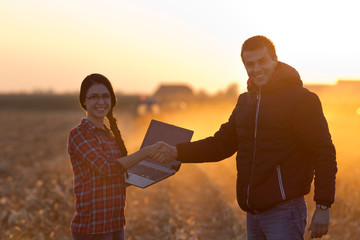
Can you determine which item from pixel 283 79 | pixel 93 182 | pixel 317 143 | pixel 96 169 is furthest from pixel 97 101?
pixel 317 143

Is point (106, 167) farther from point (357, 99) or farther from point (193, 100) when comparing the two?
point (193, 100)

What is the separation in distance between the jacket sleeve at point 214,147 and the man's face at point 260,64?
0.67 meters

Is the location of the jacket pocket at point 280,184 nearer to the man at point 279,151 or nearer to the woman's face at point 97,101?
the man at point 279,151

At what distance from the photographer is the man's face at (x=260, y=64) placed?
3.48 metres

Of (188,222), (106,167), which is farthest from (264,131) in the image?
(188,222)

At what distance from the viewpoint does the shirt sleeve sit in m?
3.43

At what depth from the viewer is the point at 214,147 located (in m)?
4.26

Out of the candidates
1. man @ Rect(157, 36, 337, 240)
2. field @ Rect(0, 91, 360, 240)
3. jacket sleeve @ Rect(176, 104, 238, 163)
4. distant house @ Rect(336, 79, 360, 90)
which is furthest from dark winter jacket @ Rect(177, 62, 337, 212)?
distant house @ Rect(336, 79, 360, 90)

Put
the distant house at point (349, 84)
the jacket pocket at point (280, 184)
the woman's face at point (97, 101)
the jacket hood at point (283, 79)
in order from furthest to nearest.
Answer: the distant house at point (349, 84)
the woman's face at point (97, 101)
the jacket hood at point (283, 79)
the jacket pocket at point (280, 184)

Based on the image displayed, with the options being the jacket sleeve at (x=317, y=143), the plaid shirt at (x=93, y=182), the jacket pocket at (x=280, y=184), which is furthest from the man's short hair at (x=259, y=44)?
the plaid shirt at (x=93, y=182)

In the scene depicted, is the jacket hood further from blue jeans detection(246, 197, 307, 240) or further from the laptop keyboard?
the laptop keyboard

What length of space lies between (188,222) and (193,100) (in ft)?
198

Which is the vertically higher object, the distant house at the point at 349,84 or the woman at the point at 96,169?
the distant house at the point at 349,84

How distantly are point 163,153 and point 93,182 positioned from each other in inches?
38.1
